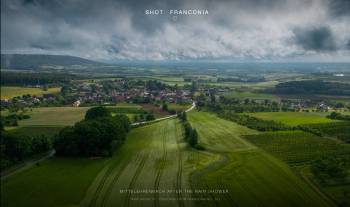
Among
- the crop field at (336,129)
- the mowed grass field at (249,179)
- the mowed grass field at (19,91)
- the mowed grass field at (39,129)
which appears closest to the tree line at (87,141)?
the mowed grass field at (39,129)

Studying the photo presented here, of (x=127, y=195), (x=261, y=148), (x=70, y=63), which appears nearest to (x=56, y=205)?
(x=127, y=195)

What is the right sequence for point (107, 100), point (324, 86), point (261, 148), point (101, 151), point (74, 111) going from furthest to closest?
point (324, 86), point (107, 100), point (74, 111), point (261, 148), point (101, 151)

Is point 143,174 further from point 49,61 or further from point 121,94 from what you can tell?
point 49,61

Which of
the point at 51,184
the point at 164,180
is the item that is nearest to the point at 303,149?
the point at 164,180

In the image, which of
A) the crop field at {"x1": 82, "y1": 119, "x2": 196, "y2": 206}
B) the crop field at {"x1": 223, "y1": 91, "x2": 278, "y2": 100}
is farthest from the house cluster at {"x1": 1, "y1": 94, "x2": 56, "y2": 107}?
the crop field at {"x1": 223, "y1": 91, "x2": 278, "y2": 100}

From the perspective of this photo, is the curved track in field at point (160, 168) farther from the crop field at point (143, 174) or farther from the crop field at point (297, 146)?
the crop field at point (297, 146)

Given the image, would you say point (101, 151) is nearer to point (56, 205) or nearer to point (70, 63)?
point (56, 205)

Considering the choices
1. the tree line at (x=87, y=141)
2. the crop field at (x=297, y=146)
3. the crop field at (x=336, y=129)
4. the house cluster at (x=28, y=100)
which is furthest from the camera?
the house cluster at (x=28, y=100)
